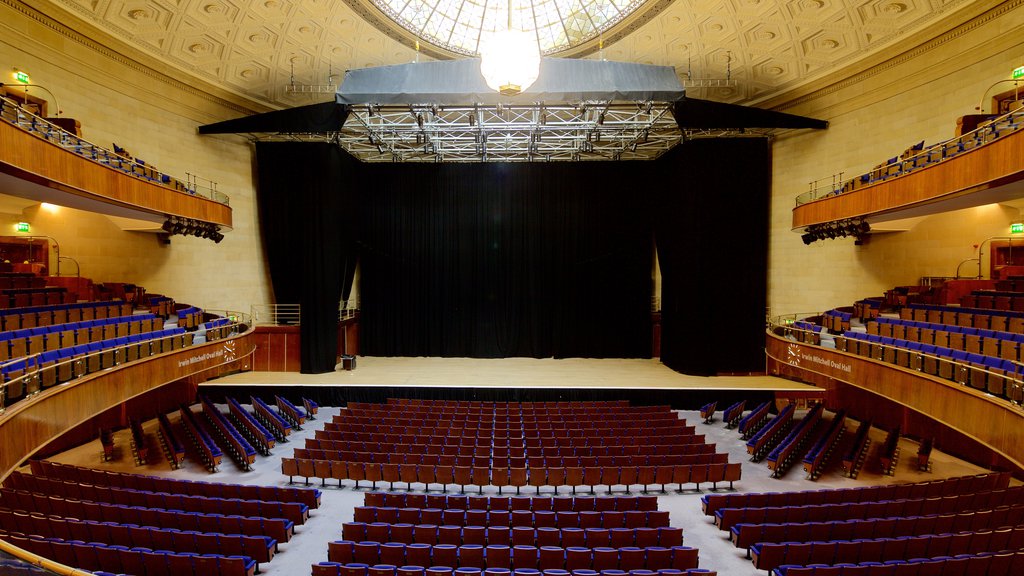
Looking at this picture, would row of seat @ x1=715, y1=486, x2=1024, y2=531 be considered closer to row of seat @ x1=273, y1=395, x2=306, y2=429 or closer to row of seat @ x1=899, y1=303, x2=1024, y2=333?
row of seat @ x1=899, y1=303, x2=1024, y2=333

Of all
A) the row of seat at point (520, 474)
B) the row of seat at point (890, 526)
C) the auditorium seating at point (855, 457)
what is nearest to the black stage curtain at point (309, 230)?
the row of seat at point (520, 474)

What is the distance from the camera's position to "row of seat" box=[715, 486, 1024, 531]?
7.87 metres

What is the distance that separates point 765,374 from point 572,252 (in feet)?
27.9

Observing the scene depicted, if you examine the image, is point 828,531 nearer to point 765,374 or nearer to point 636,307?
point 765,374

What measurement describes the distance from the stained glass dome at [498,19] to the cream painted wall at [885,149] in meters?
Answer: 7.32

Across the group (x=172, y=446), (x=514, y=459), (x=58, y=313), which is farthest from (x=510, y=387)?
(x=58, y=313)

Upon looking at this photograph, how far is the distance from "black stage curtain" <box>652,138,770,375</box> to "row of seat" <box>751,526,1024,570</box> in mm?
11126

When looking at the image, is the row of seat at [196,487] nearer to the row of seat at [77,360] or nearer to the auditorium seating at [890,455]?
the row of seat at [77,360]

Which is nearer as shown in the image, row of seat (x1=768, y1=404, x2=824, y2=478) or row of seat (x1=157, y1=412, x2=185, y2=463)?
row of seat (x1=768, y1=404, x2=824, y2=478)

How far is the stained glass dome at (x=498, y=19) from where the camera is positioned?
16.7 metres

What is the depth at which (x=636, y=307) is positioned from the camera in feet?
70.8

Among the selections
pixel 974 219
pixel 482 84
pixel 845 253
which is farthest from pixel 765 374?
pixel 482 84

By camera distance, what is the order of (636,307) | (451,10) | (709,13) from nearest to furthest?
(709,13)
(451,10)
(636,307)

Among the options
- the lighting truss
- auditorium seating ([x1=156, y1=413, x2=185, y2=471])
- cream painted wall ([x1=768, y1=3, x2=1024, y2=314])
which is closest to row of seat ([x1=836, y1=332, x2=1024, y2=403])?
cream painted wall ([x1=768, y1=3, x2=1024, y2=314])
